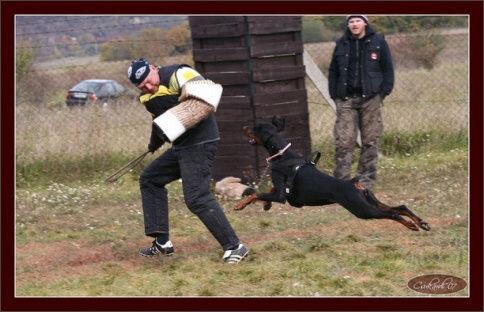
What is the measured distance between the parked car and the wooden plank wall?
209 centimetres

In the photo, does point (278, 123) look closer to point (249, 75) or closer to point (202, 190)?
point (202, 190)

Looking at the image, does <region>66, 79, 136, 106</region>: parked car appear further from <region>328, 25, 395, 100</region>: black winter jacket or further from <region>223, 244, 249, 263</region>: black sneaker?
<region>223, 244, 249, 263</region>: black sneaker

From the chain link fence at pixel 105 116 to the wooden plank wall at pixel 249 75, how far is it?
3.20ft

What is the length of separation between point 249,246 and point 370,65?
251cm

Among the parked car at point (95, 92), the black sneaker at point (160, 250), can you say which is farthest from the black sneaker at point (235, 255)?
the parked car at point (95, 92)

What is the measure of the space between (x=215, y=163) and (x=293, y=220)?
159 cm

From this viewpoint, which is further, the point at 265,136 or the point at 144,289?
the point at 265,136

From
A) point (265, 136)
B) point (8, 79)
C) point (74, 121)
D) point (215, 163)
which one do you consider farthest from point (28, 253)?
point (74, 121)

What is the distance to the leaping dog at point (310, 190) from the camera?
5.98 m

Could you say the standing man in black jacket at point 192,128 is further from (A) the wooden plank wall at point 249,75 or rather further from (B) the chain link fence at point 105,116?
(B) the chain link fence at point 105,116

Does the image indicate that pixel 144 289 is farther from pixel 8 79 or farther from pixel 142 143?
pixel 142 143

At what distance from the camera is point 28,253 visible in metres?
6.59

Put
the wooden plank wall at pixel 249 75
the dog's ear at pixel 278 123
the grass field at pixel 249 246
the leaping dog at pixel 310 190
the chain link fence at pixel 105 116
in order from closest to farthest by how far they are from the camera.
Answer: the grass field at pixel 249 246 < the leaping dog at pixel 310 190 < the dog's ear at pixel 278 123 < the wooden plank wall at pixel 249 75 < the chain link fence at pixel 105 116

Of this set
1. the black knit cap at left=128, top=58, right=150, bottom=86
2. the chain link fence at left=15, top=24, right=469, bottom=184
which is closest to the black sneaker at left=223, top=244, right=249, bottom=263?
the black knit cap at left=128, top=58, right=150, bottom=86
